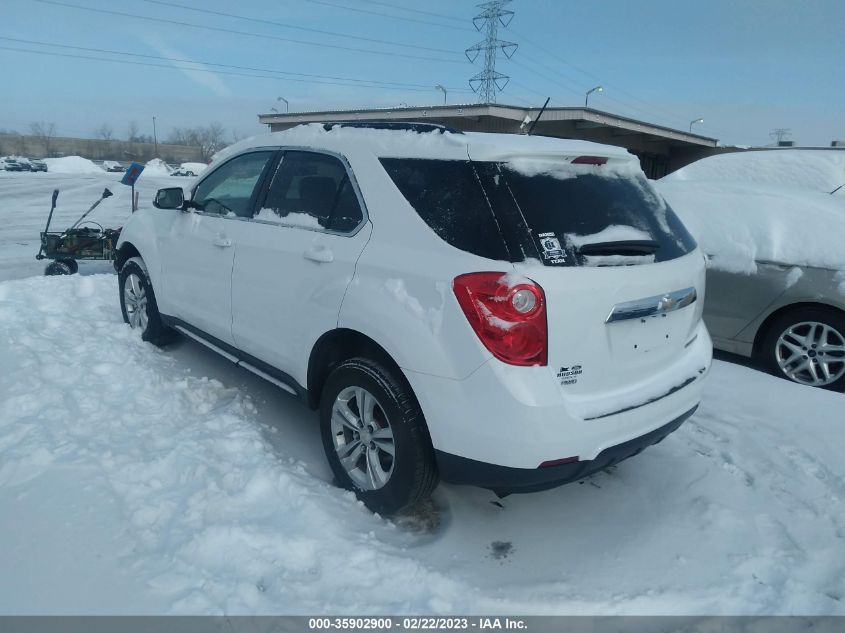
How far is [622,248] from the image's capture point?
8.46 ft

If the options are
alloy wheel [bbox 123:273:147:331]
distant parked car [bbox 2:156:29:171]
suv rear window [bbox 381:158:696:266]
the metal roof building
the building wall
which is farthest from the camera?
the building wall

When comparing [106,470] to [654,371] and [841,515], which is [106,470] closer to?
[654,371]

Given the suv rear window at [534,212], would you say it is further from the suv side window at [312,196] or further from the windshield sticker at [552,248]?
the suv side window at [312,196]

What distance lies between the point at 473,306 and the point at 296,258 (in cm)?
123

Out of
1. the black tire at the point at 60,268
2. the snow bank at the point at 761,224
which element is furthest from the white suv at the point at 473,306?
the black tire at the point at 60,268

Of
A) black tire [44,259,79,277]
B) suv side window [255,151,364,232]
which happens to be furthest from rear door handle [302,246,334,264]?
black tire [44,259,79,277]

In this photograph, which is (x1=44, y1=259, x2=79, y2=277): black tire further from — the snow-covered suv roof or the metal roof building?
the metal roof building

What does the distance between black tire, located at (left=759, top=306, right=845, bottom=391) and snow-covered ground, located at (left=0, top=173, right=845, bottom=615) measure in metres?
0.55

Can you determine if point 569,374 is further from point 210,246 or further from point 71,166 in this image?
point 71,166

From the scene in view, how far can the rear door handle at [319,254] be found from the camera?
294 cm

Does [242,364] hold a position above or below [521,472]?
below

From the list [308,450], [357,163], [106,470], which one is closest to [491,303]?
[357,163]

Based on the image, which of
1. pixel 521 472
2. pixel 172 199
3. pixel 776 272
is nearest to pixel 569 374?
pixel 521 472

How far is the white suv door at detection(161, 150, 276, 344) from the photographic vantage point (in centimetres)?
376
